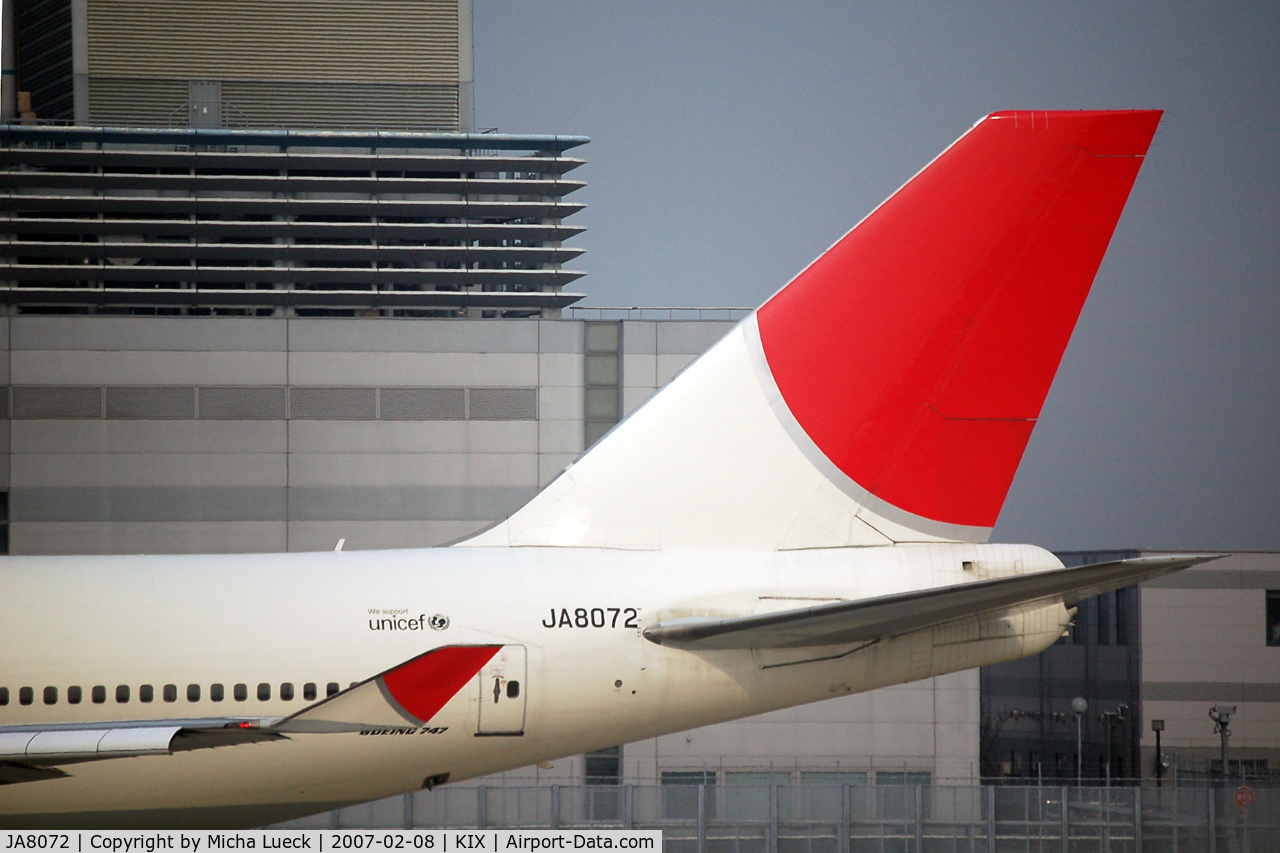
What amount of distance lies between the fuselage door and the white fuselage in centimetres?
3

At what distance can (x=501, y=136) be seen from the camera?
7419 centimetres

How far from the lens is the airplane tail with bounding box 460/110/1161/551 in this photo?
982cm

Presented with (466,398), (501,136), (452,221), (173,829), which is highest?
(501,136)

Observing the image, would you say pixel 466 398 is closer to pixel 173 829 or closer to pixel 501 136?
pixel 173 829

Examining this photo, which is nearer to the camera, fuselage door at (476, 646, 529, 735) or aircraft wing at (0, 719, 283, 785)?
aircraft wing at (0, 719, 283, 785)

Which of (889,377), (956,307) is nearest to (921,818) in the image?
Answer: (889,377)

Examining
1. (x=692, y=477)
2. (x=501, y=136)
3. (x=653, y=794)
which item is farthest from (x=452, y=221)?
(x=692, y=477)

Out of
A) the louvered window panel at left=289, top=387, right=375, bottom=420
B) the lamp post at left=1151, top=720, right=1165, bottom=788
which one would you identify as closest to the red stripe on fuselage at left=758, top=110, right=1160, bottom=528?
the louvered window panel at left=289, top=387, right=375, bottom=420

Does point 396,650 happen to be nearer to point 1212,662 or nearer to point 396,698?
point 396,698

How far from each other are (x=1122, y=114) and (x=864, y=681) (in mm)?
5678

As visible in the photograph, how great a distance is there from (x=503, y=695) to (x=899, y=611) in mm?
3269

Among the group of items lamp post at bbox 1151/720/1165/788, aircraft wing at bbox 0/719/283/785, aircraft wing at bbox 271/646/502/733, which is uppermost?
aircraft wing at bbox 271/646/502/733

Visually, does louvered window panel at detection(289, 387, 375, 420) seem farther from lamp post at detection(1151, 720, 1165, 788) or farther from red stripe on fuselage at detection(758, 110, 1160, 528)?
lamp post at detection(1151, 720, 1165, 788)

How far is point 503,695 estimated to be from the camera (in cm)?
891
